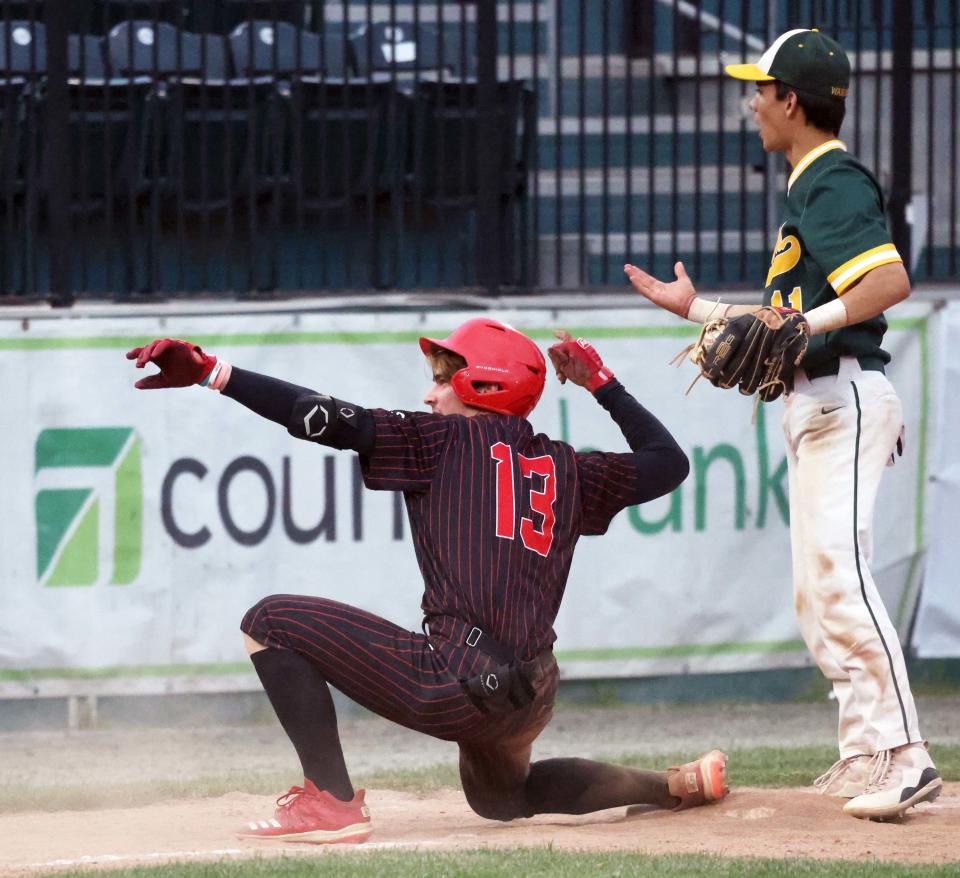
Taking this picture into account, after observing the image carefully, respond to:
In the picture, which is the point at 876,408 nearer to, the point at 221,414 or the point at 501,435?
the point at 501,435

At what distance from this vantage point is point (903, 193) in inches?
330

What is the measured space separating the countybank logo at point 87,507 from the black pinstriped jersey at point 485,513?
306 centimetres

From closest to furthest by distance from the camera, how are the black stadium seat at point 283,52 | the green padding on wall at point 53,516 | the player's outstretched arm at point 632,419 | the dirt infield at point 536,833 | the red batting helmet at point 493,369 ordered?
the dirt infield at point 536,833 < the red batting helmet at point 493,369 < the player's outstretched arm at point 632,419 < the green padding on wall at point 53,516 < the black stadium seat at point 283,52

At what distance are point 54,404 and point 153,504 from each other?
1.93 ft

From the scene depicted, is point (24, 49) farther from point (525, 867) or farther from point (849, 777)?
point (525, 867)

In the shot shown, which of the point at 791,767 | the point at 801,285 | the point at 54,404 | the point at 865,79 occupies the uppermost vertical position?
the point at 865,79

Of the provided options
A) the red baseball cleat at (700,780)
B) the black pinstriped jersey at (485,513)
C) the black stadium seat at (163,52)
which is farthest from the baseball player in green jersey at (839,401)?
the black stadium seat at (163,52)

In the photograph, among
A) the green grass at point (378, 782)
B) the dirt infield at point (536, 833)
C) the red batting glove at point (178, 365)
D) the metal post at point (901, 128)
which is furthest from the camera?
the metal post at point (901, 128)

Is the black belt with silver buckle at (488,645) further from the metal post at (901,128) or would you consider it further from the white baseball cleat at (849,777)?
the metal post at (901,128)

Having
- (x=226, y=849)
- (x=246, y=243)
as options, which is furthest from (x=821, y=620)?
A: (x=246, y=243)

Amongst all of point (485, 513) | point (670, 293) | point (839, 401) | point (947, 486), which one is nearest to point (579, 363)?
point (670, 293)

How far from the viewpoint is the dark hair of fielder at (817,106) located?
5266 millimetres

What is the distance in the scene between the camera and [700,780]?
202 inches

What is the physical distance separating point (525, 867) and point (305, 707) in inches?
29.1
